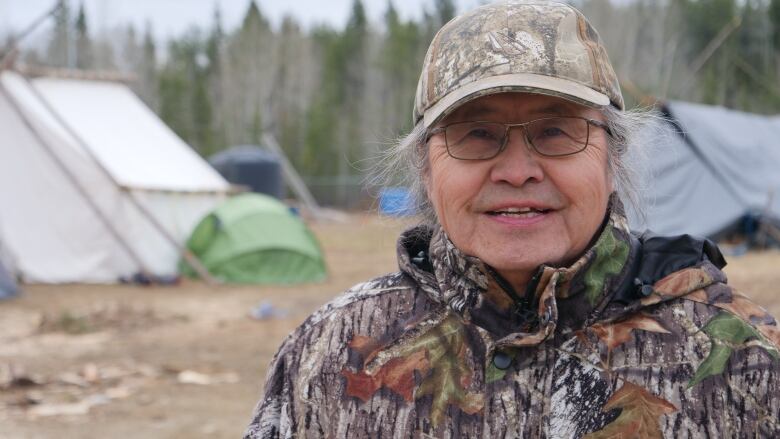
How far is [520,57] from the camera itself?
152cm

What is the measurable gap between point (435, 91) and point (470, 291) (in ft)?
1.31

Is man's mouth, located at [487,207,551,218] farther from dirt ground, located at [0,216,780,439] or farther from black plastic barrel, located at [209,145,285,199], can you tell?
black plastic barrel, located at [209,145,285,199]

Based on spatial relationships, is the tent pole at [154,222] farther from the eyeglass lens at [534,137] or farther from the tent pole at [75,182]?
the eyeglass lens at [534,137]

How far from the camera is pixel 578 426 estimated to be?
4.87 feet

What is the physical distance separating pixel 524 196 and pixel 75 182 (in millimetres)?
10799

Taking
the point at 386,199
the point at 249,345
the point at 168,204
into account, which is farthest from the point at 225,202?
the point at 386,199

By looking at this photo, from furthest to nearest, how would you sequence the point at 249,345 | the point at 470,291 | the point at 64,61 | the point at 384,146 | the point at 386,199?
1. the point at 64,61
2. the point at 249,345
3. the point at 386,199
4. the point at 384,146
5. the point at 470,291

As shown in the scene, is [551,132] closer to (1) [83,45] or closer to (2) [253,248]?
(2) [253,248]

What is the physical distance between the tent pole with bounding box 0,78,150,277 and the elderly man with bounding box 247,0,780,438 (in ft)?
32.8

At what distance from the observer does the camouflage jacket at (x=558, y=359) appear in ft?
4.81

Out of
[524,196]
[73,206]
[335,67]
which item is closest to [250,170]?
[73,206]

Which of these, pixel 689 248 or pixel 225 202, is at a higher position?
pixel 689 248

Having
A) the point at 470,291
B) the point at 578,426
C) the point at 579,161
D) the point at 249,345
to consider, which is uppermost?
the point at 579,161

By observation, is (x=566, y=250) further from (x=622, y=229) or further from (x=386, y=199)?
(x=386, y=199)
